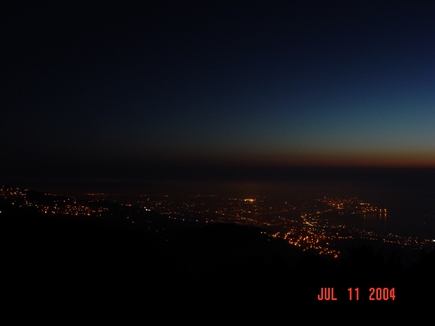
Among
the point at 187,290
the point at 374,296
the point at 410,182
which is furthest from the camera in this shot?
the point at 410,182

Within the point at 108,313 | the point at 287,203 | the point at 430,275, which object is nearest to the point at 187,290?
the point at 108,313

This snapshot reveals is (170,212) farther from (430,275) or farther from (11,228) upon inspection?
(430,275)

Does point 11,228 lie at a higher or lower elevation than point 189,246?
higher

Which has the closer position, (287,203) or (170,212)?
(170,212)

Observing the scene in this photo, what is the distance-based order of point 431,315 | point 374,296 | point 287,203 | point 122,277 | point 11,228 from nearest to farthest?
point 431,315
point 374,296
point 122,277
point 11,228
point 287,203
